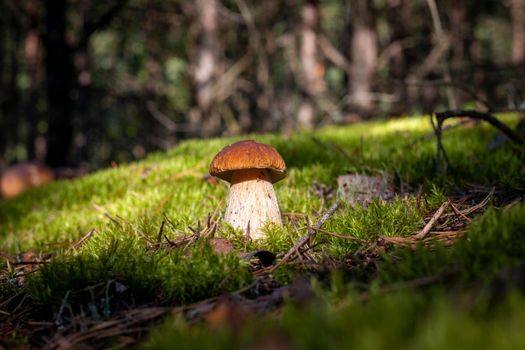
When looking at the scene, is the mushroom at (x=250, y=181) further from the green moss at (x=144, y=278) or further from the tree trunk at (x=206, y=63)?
the tree trunk at (x=206, y=63)

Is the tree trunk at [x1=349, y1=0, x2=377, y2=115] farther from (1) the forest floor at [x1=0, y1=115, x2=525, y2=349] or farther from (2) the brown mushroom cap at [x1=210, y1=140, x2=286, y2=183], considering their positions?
(2) the brown mushroom cap at [x1=210, y1=140, x2=286, y2=183]

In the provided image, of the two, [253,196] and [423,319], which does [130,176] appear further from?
[423,319]

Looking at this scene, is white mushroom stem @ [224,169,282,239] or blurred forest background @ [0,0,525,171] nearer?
white mushroom stem @ [224,169,282,239]

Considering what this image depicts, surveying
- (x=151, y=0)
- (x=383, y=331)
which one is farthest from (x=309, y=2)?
(x=383, y=331)

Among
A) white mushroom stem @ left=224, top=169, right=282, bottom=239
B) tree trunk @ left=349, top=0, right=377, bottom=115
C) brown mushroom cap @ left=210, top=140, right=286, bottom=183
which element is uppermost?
tree trunk @ left=349, top=0, right=377, bottom=115

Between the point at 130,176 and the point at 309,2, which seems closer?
the point at 130,176

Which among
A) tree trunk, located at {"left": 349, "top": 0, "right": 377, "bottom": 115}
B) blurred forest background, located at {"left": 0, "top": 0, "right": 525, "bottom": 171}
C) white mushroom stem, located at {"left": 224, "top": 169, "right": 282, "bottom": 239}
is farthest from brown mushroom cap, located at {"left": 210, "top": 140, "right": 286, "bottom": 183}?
tree trunk, located at {"left": 349, "top": 0, "right": 377, "bottom": 115}
